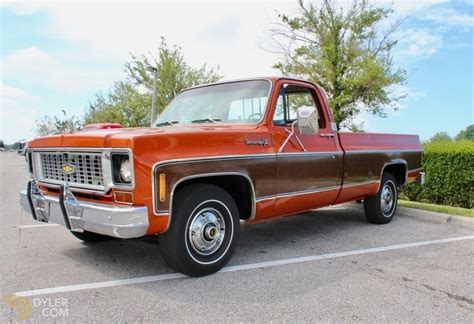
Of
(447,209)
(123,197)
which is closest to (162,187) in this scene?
(123,197)

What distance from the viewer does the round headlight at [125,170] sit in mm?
3580

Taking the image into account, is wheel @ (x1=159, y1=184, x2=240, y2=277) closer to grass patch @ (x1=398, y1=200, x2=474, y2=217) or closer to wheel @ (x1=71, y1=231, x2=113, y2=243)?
wheel @ (x1=71, y1=231, x2=113, y2=243)

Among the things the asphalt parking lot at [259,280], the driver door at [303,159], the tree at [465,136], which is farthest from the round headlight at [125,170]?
the tree at [465,136]

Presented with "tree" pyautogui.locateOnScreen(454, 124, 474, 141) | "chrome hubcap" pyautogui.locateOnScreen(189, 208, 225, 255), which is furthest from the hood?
"tree" pyautogui.locateOnScreen(454, 124, 474, 141)

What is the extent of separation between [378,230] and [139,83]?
1897 cm

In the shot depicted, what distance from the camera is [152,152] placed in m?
3.58

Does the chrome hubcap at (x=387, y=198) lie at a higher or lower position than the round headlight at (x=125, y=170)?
lower

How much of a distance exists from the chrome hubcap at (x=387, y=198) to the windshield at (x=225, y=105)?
3120 mm

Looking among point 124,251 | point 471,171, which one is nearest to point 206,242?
point 124,251

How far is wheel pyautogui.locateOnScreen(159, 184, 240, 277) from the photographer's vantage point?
386cm

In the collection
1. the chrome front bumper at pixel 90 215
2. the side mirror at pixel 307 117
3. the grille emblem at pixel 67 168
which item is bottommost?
the chrome front bumper at pixel 90 215

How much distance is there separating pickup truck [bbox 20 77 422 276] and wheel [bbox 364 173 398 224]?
2.39 ft

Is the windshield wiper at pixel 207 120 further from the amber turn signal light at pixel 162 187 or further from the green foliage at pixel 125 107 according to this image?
the green foliage at pixel 125 107

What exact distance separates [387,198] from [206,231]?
4.10m
